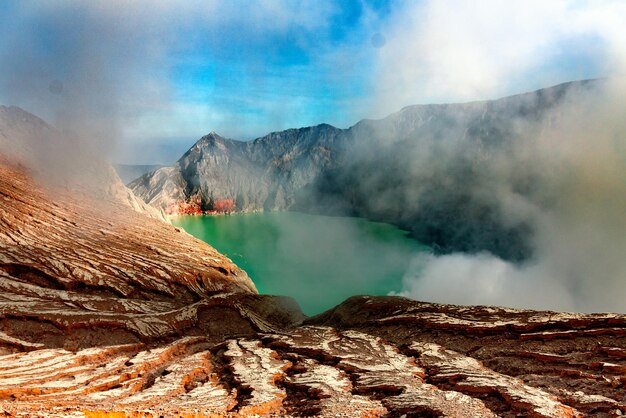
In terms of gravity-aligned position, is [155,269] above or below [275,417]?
above

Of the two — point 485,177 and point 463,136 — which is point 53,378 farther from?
point 463,136

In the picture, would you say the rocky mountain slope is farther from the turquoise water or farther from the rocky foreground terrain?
the rocky foreground terrain

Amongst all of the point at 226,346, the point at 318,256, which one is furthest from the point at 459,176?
the point at 226,346

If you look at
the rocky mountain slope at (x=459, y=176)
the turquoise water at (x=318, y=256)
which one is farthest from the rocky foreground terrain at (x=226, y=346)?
the rocky mountain slope at (x=459, y=176)

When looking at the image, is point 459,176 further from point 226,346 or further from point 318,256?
point 226,346

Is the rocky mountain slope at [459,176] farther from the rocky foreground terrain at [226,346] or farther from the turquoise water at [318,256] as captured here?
the rocky foreground terrain at [226,346]

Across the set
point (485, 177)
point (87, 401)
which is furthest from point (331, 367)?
point (485, 177)
